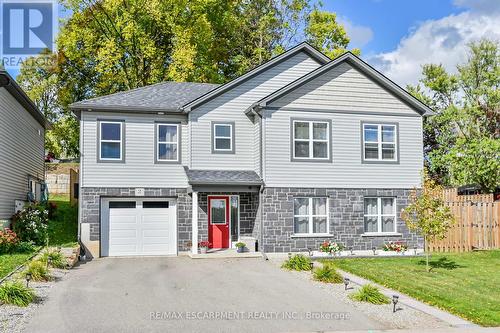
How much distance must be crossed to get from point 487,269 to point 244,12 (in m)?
28.0

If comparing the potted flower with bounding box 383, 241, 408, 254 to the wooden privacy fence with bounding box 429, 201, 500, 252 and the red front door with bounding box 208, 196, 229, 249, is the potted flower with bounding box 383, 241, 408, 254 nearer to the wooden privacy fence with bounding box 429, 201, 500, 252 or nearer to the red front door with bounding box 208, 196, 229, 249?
the wooden privacy fence with bounding box 429, 201, 500, 252

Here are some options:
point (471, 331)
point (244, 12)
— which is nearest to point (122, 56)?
point (244, 12)

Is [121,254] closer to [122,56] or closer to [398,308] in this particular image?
[398,308]

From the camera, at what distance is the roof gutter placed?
18094mm

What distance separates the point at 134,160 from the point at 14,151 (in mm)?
5652

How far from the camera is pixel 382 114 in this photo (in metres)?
20.2

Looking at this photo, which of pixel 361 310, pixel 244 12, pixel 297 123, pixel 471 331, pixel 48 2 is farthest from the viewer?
pixel 244 12

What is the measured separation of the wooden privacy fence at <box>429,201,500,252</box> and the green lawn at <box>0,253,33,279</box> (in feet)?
49.2

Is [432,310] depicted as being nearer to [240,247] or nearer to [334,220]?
[334,220]

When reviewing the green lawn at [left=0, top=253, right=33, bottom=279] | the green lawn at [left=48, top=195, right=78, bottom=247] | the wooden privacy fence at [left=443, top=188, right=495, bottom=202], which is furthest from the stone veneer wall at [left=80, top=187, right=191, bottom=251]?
the wooden privacy fence at [left=443, top=188, right=495, bottom=202]

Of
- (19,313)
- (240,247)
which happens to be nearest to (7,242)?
(19,313)

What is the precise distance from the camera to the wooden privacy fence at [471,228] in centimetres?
2041

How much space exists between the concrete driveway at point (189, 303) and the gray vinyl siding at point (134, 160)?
13.4ft

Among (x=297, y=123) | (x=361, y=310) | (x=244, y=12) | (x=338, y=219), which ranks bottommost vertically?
(x=361, y=310)
